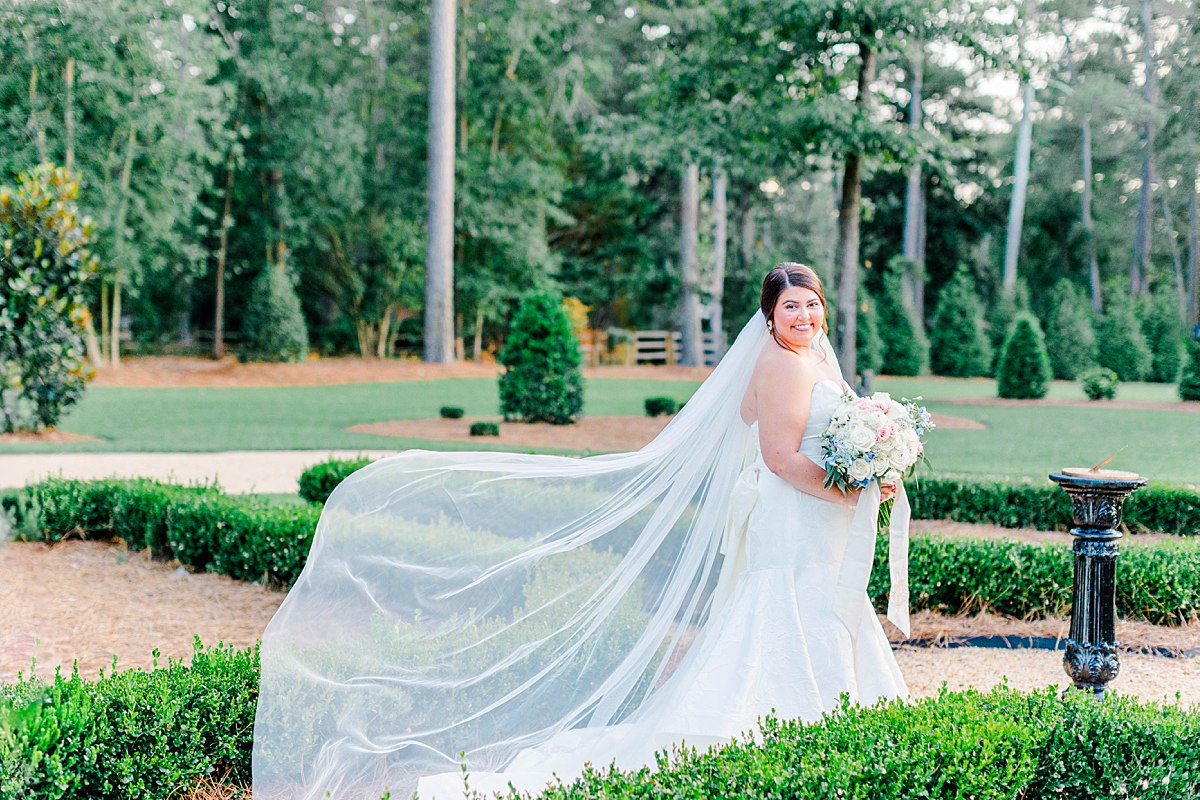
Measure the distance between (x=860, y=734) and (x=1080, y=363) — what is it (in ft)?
92.5

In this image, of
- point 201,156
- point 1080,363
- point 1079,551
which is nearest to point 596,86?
point 201,156

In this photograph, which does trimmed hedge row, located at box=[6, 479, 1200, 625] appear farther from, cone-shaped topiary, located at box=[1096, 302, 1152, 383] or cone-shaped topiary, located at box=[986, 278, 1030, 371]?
cone-shaped topiary, located at box=[986, 278, 1030, 371]

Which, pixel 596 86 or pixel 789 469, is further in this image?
pixel 596 86

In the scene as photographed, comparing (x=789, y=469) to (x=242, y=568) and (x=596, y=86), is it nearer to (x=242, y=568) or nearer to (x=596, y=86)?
(x=242, y=568)

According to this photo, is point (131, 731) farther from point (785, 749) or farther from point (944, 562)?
point (944, 562)

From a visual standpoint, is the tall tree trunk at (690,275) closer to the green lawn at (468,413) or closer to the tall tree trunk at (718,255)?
the tall tree trunk at (718,255)

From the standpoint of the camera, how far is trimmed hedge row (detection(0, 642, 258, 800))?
9.54ft

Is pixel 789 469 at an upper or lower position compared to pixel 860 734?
upper

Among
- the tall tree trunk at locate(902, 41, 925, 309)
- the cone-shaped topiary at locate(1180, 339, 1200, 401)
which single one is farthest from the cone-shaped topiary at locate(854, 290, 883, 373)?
the cone-shaped topiary at locate(1180, 339, 1200, 401)

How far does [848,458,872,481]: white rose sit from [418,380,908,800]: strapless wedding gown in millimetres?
163

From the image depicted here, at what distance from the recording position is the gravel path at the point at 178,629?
4824 mm

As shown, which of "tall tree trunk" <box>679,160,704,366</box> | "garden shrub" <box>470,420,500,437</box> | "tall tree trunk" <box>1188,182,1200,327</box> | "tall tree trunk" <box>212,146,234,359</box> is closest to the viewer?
"garden shrub" <box>470,420,500,437</box>

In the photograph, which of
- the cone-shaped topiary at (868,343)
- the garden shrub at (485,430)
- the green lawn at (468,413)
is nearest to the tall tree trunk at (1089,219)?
the cone-shaped topiary at (868,343)

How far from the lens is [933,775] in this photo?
2.85 meters
